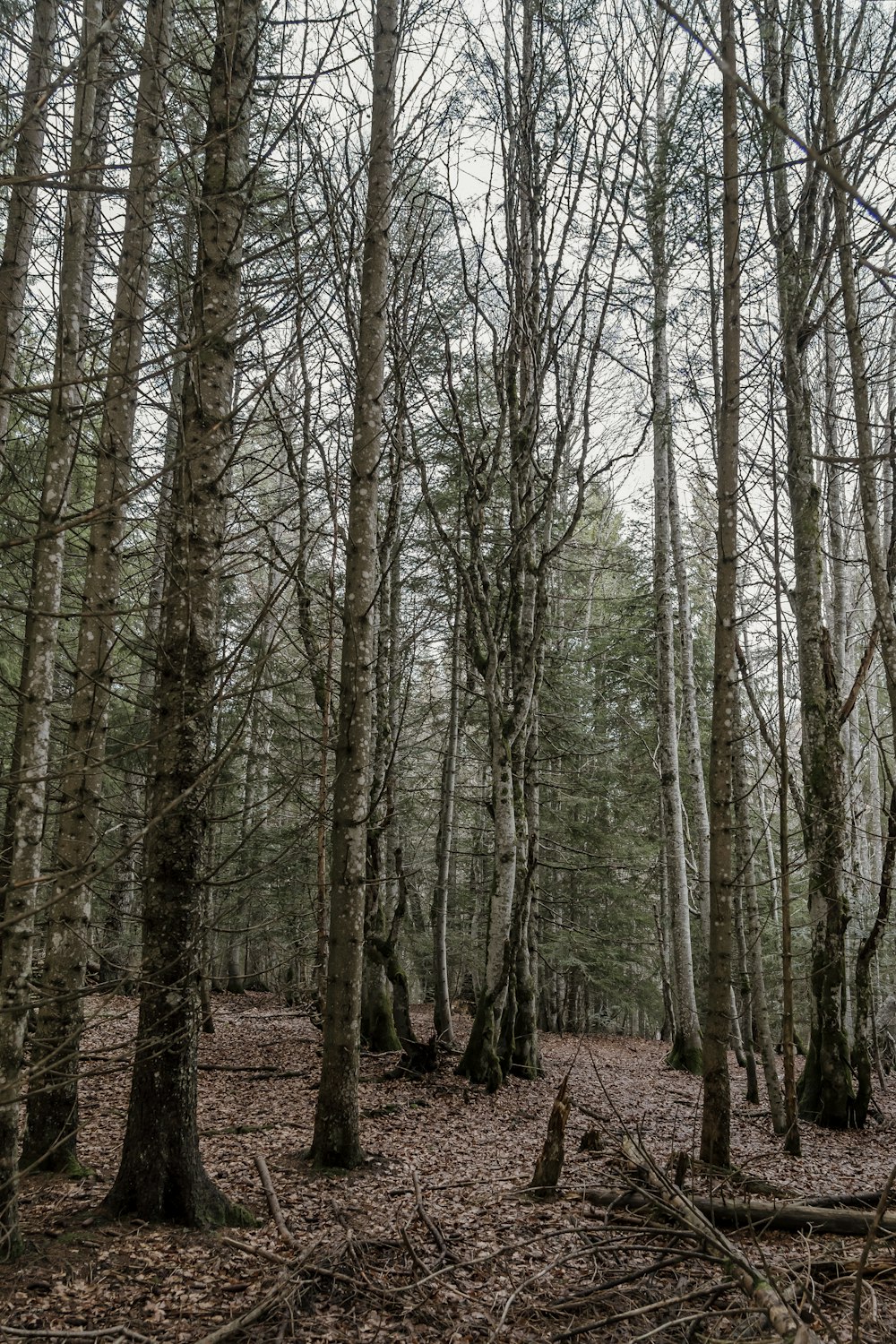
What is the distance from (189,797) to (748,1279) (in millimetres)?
2912

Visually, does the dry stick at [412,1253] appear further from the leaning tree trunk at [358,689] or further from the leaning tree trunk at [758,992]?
the leaning tree trunk at [758,992]

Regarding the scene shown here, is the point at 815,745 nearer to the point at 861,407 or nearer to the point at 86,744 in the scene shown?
the point at 861,407

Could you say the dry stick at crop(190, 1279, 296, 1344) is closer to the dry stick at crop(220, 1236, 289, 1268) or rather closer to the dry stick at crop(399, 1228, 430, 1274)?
the dry stick at crop(220, 1236, 289, 1268)

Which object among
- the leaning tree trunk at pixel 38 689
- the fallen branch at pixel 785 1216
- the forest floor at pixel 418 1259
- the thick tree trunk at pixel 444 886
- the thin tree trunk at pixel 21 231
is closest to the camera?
the forest floor at pixel 418 1259

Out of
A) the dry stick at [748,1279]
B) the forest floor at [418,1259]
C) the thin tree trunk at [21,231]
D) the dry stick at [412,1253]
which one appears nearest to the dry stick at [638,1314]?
the forest floor at [418,1259]

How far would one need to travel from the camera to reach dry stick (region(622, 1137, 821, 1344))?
2410mm

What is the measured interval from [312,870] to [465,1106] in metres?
7.33

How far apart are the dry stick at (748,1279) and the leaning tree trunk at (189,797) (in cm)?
220

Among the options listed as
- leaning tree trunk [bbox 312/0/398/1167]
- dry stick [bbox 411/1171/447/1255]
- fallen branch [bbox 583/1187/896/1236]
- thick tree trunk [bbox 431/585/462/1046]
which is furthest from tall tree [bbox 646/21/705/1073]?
dry stick [bbox 411/1171/447/1255]

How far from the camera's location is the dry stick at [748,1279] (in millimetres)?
2410

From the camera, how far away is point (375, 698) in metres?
9.35

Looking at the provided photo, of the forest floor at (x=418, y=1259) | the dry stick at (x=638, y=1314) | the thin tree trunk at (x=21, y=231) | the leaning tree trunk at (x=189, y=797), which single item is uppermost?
the thin tree trunk at (x=21, y=231)

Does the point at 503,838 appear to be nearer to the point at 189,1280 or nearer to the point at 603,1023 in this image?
the point at 189,1280

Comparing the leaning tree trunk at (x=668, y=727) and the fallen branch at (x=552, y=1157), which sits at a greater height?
the leaning tree trunk at (x=668, y=727)
